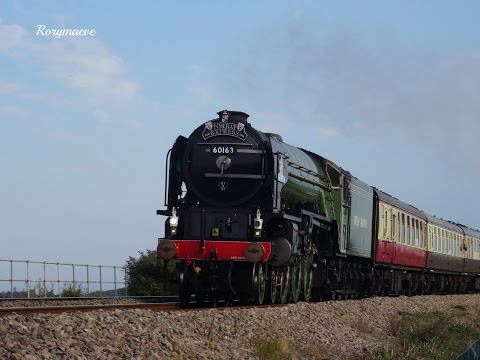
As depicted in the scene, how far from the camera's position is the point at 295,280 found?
65.3 ft

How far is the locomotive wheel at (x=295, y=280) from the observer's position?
763 inches

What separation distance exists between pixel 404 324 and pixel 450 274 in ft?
84.4

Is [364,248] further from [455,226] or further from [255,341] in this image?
[455,226]

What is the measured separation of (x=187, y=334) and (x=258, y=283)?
20.1 ft

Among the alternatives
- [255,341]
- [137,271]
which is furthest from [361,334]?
[137,271]

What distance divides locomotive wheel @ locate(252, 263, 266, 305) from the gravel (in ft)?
2.61

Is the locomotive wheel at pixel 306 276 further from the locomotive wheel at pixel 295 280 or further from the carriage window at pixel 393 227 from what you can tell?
the carriage window at pixel 393 227

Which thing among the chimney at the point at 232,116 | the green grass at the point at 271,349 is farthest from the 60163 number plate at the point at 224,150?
the green grass at the point at 271,349

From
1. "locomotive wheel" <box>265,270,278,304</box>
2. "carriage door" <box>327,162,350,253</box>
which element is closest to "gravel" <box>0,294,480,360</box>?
"locomotive wheel" <box>265,270,278,304</box>

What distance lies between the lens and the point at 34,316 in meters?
9.73

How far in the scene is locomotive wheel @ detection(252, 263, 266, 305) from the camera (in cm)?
1709

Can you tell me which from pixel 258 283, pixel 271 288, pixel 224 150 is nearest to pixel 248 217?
pixel 258 283

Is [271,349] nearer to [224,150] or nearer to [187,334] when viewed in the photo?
[187,334]

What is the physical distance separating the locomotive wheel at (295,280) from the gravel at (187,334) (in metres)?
1.21
